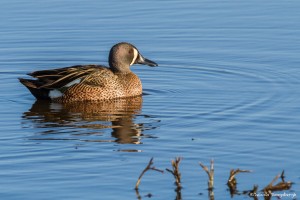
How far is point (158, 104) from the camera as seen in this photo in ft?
47.0

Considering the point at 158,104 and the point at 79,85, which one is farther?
the point at 79,85

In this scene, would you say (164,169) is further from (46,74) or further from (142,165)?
(46,74)

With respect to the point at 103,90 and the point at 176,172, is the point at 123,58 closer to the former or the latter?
the point at 103,90

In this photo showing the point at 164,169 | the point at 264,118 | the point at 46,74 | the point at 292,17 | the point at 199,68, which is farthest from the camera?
the point at 292,17

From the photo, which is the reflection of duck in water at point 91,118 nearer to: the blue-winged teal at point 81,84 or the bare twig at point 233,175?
the blue-winged teal at point 81,84

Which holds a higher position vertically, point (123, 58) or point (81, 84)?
point (123, 58)

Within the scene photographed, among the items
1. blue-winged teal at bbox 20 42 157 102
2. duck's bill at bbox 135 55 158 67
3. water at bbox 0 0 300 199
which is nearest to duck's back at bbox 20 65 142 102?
blue-winged teal at bbox 20 42 157 102

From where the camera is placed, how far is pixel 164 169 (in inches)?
409

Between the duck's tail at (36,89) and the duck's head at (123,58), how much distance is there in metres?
1.25

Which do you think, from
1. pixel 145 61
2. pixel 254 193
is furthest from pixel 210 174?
pixel 145 61

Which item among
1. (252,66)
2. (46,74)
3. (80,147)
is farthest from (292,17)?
(80,147)

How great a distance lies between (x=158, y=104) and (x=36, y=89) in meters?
2.13

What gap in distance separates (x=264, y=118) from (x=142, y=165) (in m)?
2.73

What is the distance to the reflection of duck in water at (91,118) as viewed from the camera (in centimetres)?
1248
